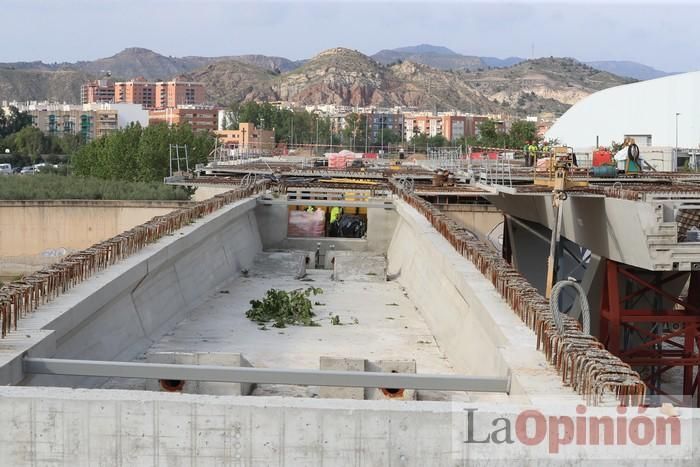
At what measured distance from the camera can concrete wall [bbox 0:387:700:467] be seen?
29.7 feet

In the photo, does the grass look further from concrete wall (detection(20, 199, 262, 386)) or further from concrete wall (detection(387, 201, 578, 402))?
concrete wall (detection(387, 201, 578, 402))

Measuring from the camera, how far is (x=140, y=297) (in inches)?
746

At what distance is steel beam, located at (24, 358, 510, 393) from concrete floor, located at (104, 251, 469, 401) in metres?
2.34

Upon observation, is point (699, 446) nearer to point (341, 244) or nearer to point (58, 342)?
point (58, 342)

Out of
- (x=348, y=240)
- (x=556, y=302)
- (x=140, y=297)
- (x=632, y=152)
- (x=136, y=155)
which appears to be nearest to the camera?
(x=556, y=302)

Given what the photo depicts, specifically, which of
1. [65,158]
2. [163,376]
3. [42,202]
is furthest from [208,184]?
[65,158]

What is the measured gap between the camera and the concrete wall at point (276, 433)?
905cm

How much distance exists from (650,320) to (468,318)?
20.1 feet

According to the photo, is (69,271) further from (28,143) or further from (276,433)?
(28,143)

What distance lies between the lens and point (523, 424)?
910 cm

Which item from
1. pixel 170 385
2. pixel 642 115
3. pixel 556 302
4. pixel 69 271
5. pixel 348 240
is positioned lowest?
pixel 348 240

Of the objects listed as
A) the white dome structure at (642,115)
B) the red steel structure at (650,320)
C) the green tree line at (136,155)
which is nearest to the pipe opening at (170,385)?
the red steel structure at (650,320)

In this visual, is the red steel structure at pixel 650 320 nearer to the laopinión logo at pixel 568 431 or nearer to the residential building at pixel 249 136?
the laopinión logo at pixel 568 431

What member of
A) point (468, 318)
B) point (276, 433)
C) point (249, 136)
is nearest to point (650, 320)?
point (468, 318)
